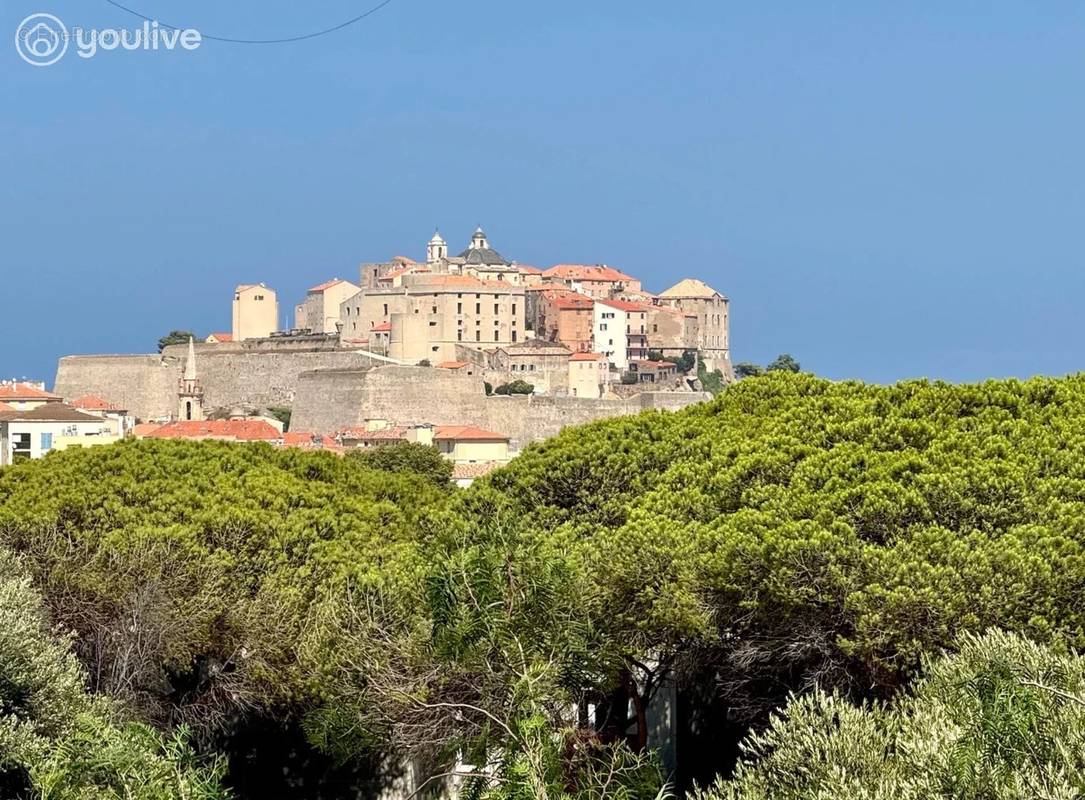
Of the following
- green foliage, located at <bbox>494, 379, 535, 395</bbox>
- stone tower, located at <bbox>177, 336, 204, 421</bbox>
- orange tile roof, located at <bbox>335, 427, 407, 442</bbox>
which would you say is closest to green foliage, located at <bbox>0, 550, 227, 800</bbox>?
orange tile roof, located at <bbox>335, 427, 407, 442</bbox>

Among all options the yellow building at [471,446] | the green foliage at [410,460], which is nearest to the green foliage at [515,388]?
the yellow building at [471,446]

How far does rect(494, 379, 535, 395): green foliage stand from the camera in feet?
251

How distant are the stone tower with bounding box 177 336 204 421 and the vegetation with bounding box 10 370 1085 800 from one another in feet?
183

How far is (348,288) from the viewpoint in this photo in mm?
97812

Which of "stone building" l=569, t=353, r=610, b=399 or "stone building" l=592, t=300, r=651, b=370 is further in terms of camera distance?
"stone building" l=592, t=300, r=651, b=370

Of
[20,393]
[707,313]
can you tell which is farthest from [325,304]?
[20,393]

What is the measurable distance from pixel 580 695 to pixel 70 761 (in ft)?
10.0

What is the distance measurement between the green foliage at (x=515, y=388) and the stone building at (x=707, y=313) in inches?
928

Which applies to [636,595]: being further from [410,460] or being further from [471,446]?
[471,446]

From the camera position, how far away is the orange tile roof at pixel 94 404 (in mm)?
68688

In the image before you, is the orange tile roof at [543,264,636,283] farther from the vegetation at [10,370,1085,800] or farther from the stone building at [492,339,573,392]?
the vegetation at [10,370,1085,800]

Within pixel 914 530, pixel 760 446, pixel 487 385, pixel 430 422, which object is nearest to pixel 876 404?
pixel 760 446

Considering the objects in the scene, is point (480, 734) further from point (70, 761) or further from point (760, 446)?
point (760, 446)

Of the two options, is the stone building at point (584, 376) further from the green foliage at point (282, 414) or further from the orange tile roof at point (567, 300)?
the green foliage at point (282, 414)
